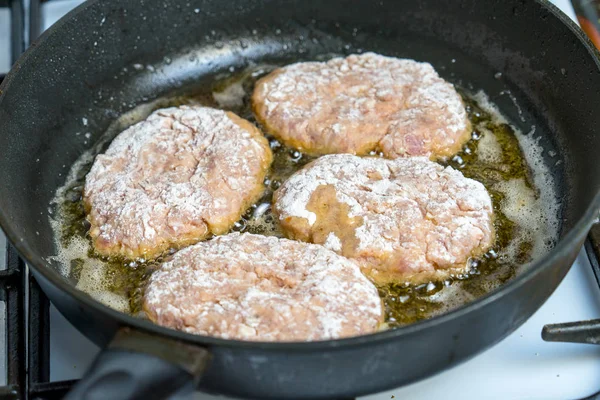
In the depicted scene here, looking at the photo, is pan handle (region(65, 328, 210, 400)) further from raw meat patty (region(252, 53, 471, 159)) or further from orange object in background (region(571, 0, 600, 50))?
orange object in background (region(571, 0, 600, 50))

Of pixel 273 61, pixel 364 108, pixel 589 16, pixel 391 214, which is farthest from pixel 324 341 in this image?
pixel 589 16

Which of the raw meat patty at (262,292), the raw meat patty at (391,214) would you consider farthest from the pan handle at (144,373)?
the raw meat patty at (391,214)

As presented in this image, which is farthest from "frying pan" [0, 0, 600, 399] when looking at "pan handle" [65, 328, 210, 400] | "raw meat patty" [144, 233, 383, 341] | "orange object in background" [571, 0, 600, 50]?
"orange object in background" [571, 0, 600, 50]

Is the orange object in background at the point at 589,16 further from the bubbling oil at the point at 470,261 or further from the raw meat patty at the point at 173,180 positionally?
the raw meat patty at the point at 173,180

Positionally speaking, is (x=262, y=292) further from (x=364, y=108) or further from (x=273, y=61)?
(x=273, y=61)

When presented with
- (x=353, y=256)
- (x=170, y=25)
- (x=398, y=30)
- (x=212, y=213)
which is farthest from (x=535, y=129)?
(x=170, y=25)
